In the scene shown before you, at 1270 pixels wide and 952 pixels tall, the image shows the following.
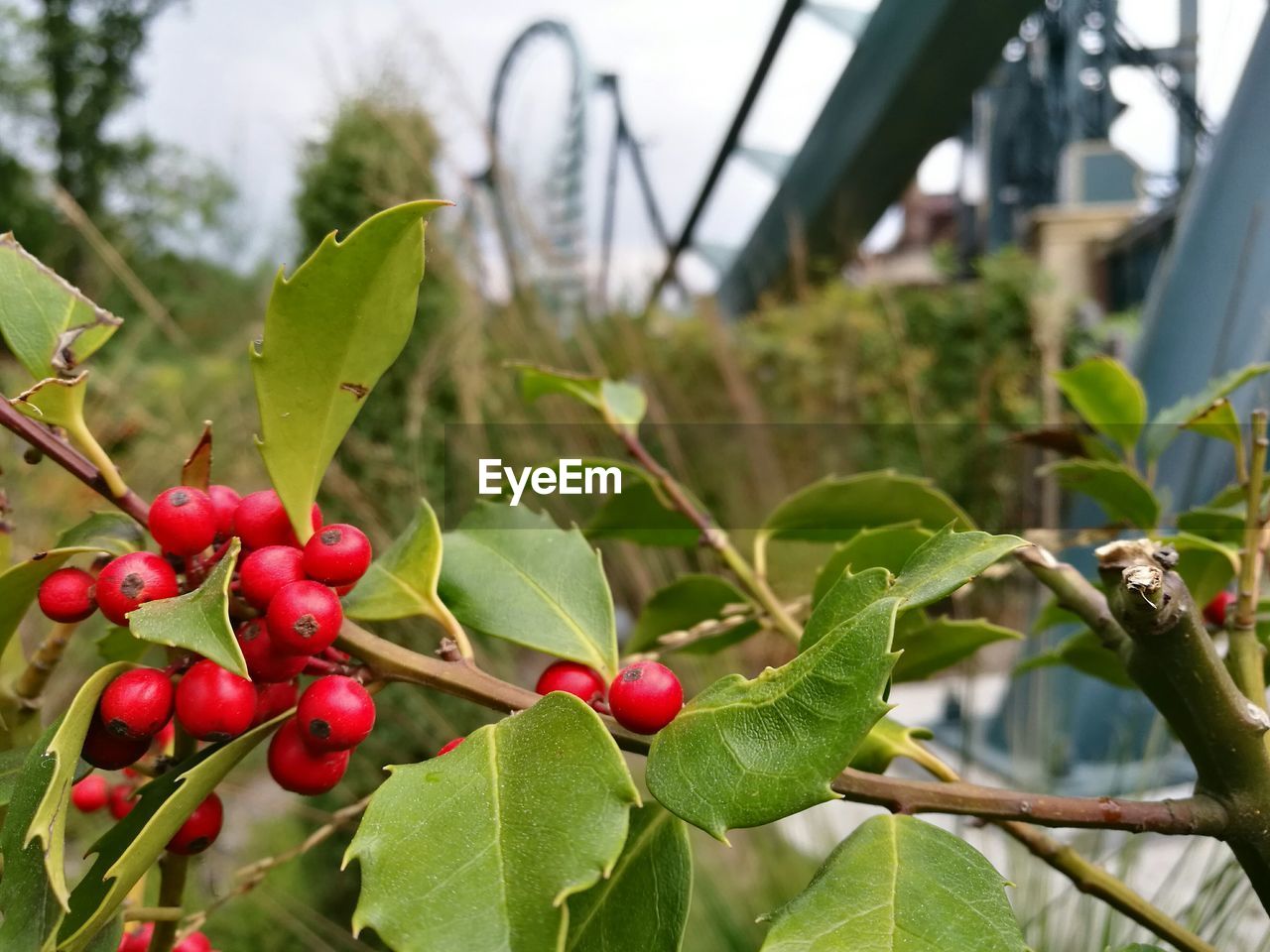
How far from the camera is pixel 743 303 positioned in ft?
13.2

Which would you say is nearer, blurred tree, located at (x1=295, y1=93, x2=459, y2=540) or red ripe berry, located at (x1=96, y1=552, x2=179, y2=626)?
red ripe berry, located at (x1=96, y1=552, x2=179, y2=626)

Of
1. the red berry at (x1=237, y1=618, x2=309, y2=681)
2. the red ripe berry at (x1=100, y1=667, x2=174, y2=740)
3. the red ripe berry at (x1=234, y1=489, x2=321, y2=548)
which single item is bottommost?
the red ripe berry at (x1=100, y1=667, x2=174, y2=740)

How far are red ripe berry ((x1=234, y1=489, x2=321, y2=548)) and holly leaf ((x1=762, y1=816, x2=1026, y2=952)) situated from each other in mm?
135

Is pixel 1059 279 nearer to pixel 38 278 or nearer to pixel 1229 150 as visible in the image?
pixel 1229 150

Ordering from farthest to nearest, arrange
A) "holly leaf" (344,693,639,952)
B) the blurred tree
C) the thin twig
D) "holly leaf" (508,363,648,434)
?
1. the blurred tree
2. "holly leaf" (508,363,648,434)
3. the thin twig
4. "holly leaf" (344,693,639,952)

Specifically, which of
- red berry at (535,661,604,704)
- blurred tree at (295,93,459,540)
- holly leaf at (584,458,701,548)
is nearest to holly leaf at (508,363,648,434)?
holly leaf at (584,458,701,548)

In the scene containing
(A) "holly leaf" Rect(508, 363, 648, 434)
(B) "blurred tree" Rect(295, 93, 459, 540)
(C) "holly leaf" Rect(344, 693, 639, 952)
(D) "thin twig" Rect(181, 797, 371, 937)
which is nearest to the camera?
(C) "holly leaf" Rect(344, 693, 639, 952)

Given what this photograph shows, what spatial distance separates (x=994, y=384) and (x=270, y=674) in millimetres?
4068

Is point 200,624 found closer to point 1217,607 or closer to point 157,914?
point 157,914

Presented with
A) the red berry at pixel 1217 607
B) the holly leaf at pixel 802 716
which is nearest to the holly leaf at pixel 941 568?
the holly leaf at pixel 802 716

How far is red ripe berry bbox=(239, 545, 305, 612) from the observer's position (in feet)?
0.62

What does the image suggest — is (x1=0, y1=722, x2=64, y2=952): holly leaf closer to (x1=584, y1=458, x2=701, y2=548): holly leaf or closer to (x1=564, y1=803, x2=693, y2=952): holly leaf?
(x1=564, y1=803, x2=693, y2=952): holly leaf

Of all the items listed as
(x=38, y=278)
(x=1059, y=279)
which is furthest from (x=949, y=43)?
(x=1059, y=279)

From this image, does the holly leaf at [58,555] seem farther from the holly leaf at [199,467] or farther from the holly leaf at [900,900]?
the holly leaf at [900,900]
